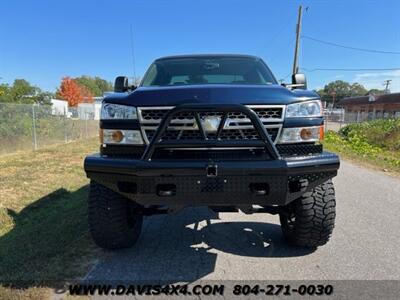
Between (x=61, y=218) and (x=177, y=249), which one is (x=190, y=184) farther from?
(x=61, y=218)

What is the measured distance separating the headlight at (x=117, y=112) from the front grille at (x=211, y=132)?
7cm

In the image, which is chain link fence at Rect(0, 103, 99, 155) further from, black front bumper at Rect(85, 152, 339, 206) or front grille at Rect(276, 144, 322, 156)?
front grille at Rect(276, 144, 322, 156)

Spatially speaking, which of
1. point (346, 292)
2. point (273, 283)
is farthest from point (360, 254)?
point (273, 283)

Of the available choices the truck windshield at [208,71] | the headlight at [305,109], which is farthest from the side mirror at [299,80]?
the headlight at [305,109]

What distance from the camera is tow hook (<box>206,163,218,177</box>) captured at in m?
2.86

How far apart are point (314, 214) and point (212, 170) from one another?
1404 millimetres

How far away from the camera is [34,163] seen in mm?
10484

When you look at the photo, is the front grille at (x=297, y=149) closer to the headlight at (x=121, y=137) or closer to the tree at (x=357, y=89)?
the headlight at (x=121, y=137)

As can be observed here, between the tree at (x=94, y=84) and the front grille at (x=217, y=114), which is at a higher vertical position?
the tree at (x=94, y=84)

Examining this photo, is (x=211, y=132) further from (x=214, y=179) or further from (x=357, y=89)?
(x=357, y=89)

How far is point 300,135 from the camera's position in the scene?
124 inches

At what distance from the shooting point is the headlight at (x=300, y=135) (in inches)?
122

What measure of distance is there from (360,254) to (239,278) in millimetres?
1459

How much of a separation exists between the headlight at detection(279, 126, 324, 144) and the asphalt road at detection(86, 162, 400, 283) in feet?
4.11
